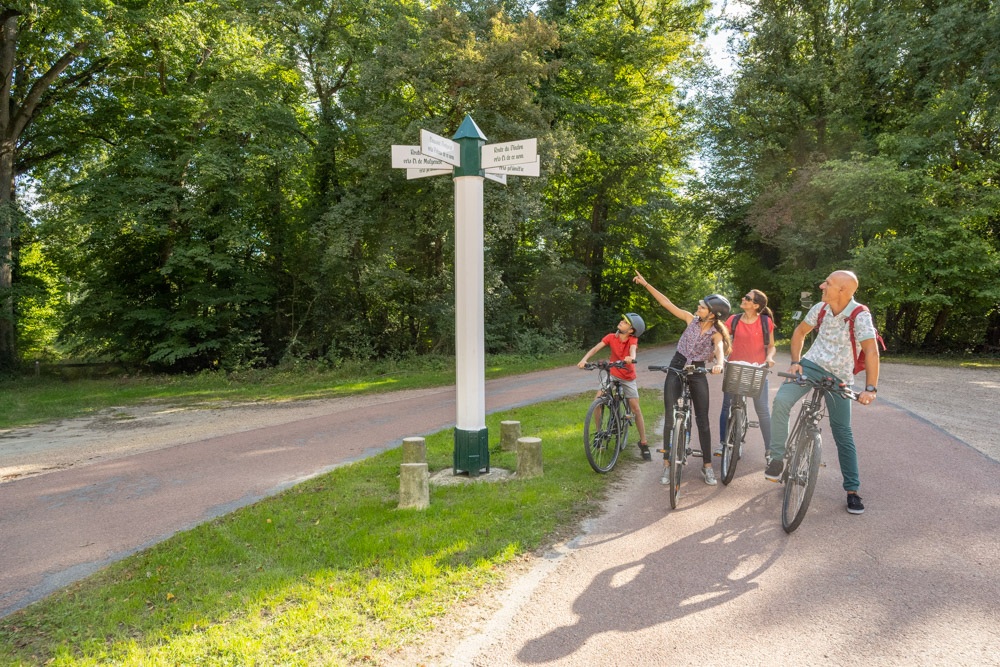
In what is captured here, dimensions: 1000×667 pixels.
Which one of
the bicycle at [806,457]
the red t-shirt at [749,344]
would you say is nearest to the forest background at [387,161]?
the red t-shirt at [749,344]

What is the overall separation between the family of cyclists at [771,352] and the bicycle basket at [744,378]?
211mm

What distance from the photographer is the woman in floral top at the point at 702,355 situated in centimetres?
556

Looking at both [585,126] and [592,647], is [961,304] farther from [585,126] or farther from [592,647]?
[592,647]

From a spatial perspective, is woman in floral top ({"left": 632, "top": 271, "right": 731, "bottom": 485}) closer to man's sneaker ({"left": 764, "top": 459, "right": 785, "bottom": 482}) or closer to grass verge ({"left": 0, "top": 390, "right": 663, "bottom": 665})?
man's sneaker ({"left": 764, "top": 459, "right": 785, "bottom": 482})

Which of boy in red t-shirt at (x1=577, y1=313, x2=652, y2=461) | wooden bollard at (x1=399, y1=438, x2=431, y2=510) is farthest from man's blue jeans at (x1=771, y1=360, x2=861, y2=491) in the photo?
wooden bollard at (x1=399, y1=438, x2=431, y2=510)

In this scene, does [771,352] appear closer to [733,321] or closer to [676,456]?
[733,321]

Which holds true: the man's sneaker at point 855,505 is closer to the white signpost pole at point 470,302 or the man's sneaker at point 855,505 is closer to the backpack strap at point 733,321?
the backpack strap at point 733,321

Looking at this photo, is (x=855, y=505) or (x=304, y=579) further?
(x=855, y=505)

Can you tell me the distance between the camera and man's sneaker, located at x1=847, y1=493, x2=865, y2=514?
15.8 ft

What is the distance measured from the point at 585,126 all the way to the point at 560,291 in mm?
7237

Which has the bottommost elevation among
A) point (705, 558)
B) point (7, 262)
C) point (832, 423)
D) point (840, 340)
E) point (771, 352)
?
point (705, 558)

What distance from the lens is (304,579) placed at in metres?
3.74

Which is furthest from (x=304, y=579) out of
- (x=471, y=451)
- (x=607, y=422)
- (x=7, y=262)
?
(x=7, y=262)

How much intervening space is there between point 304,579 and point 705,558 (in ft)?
8.90
